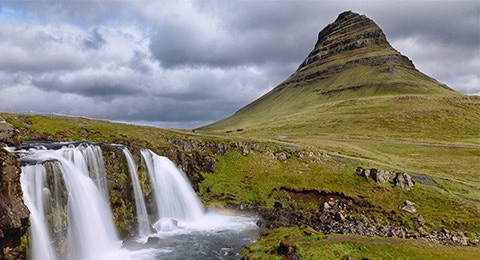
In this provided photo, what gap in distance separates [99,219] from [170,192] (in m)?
12.6

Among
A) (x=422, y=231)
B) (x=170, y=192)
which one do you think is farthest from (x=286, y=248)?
(x=170, y=192)

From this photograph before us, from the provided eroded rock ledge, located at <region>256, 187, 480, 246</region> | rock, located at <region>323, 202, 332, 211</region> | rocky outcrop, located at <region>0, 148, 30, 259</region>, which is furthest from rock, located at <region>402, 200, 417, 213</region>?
rocky outcrop, located at <region>0, 148, 30, 259</region>

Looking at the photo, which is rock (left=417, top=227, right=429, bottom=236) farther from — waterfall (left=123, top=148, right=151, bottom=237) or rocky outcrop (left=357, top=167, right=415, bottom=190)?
waterfall (left=123, top=148, right=151, bottom=237)

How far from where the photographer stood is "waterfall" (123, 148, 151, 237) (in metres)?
37.2

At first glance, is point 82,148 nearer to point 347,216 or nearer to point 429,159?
point 347,216

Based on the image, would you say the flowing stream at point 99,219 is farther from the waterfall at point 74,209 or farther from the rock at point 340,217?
the rock at point 340,217

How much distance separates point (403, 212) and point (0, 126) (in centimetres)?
5328

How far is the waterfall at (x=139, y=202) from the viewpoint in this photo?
37.2m

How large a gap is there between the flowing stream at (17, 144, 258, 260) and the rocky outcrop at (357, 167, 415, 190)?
21777 mm

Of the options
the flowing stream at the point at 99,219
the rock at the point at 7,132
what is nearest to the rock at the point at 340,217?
the flowing stream at the point at 99,219

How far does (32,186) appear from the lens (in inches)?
1065

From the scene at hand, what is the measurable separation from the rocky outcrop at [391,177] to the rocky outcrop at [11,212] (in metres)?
46.0

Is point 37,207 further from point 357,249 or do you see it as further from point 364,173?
point 364,173

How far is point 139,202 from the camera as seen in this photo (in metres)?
39.0
